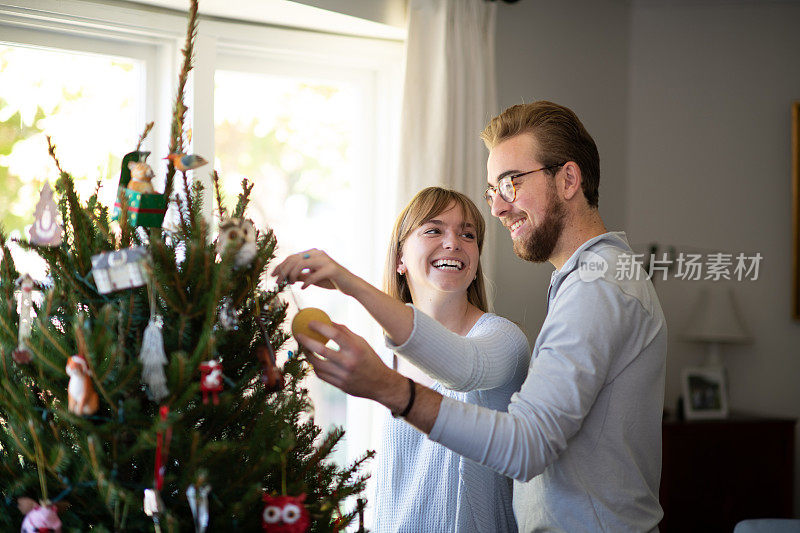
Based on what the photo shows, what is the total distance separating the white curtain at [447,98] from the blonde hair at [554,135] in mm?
953

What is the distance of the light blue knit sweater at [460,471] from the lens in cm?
158

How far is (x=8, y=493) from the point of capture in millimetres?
1094

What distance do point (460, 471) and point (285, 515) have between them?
690 mm

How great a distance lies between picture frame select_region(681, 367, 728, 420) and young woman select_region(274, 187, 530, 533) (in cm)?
151

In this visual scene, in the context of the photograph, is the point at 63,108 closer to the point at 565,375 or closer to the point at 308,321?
the point at 308,321

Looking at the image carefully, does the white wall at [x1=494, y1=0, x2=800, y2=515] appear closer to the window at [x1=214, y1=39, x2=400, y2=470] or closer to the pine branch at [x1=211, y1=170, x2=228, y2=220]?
the window at [x1=214, y1=39, x2=400, y2=470]

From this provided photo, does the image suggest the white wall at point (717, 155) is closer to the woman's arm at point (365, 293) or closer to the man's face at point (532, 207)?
the man's face at point (532, 207)

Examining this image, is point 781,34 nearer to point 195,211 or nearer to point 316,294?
point 316,294

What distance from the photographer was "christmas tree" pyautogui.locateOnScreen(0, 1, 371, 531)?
1011mm

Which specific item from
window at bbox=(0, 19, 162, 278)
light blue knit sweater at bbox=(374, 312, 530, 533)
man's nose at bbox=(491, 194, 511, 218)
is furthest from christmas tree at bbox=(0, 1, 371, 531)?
window at bbox=(0, 19, 162, 278)

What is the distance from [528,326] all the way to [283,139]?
1271mm

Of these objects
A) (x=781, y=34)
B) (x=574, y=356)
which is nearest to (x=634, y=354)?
(x=574, y=356)

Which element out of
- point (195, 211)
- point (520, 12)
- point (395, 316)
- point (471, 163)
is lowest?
point (395, 316)

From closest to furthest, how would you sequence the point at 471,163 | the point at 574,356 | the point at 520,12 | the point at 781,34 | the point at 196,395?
the point at 196,395, the point at 574,356, the point at 471,163, the point at 520,12, the point at 781,34
